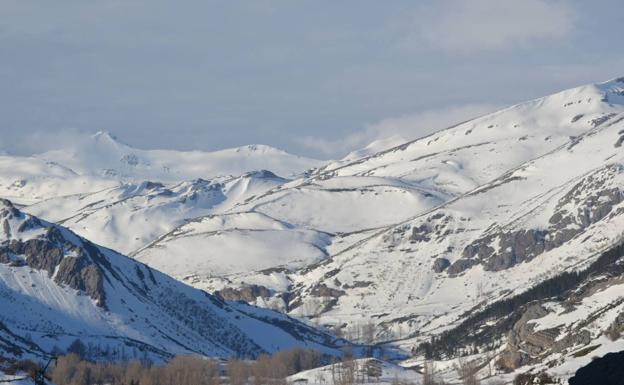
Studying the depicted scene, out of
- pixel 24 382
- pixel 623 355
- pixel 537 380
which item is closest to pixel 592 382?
pixel 623 355

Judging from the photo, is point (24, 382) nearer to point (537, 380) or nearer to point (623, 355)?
point (537, 380)

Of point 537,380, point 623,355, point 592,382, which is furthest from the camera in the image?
point 537,380

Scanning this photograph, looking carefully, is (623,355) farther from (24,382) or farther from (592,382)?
(24,382)

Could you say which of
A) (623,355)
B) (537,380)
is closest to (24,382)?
(537,380)

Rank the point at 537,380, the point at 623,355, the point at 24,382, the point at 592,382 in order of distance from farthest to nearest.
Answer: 1. the point at 24,382
2. the point at 537,380
3. the point at 623,355
4. the point at 592,382

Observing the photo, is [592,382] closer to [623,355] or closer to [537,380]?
[623,355]

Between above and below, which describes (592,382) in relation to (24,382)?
below

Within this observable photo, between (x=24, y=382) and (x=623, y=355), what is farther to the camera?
(x=24, y=382)

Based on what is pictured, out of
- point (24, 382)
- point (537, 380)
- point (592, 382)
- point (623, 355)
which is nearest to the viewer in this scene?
point (592, 382)

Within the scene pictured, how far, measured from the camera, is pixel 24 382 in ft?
655

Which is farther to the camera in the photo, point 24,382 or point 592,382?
point 24,382

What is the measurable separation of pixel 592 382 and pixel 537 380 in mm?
34974

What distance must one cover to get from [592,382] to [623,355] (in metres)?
11.1

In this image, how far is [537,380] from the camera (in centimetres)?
16800
